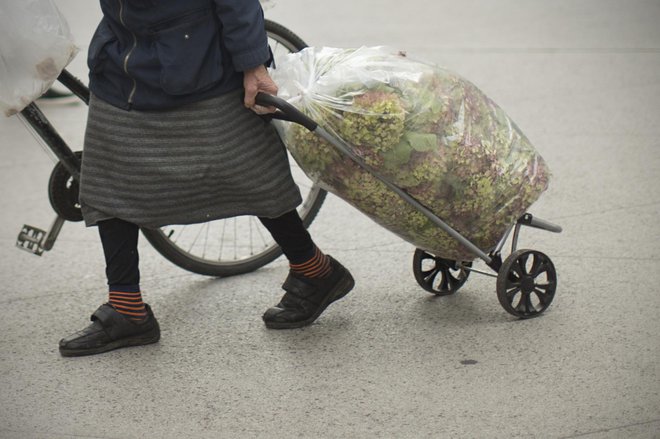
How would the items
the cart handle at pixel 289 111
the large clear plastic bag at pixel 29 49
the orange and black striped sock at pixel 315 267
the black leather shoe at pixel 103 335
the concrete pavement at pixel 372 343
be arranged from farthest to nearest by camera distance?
the orange and black striped sock at pixel 315 267
the black leather shoe at pixel 103 335
the large clear plastic bag at pixel 29 49
the cart handle at pixel 289 111
the concrete pavement at pixel 372 343

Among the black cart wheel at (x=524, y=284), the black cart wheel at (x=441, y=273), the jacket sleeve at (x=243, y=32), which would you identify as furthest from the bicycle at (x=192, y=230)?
the black cart wheel at (x=524, y=284)

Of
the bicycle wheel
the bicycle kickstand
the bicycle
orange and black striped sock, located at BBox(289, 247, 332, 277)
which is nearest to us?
orange and black striped sock, located at BBox(289, 247, 332, 277)

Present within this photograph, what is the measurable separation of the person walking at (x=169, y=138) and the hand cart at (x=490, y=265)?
6.7 inches

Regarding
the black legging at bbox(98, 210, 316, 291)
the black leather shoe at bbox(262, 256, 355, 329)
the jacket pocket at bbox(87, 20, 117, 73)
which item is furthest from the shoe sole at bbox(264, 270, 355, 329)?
the jacket pocket at bbox(87, 20, 117, 73)

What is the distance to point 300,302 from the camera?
12.7ft

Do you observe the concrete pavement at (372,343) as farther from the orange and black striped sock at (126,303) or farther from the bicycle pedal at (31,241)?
the bicycle pedal at (31,241)

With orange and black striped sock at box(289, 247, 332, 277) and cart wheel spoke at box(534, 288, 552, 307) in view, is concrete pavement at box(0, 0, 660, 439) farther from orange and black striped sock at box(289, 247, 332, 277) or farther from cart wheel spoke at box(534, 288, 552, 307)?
orange and black striped sock at box(289, 247, 332, 277)

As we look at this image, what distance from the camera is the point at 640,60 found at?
7.55m

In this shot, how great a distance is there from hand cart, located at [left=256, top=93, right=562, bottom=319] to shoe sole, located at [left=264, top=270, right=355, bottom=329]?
0.27m

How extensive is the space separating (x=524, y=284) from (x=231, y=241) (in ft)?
5.26

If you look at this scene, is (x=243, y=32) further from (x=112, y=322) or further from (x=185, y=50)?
(x=112, y=322)

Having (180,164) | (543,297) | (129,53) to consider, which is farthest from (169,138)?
(543,297)

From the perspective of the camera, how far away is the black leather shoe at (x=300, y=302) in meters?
3.86

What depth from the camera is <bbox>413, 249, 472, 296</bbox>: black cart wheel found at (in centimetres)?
394
